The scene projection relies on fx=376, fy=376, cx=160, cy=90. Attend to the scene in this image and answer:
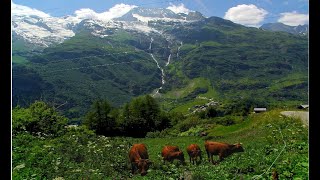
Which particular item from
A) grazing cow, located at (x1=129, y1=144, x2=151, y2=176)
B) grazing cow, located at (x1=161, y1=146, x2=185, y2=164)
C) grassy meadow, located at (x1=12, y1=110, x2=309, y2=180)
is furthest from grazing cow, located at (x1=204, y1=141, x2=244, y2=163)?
grazing cow, located at (x1=129, y1=144, x2=151, y2=176)

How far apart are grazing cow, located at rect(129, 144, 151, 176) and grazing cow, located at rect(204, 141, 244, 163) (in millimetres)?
1107

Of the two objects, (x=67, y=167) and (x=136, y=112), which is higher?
(x=136, y=112)

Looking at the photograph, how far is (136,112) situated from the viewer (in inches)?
316

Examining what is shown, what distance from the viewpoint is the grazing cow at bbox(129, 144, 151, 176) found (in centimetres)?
633

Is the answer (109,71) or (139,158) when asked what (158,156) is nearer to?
(139,158)

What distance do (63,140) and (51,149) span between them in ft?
1.87

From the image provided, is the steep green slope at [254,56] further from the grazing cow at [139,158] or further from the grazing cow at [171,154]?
the grazing cow at [139,158]

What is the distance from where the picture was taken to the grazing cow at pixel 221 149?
6582 millimetres

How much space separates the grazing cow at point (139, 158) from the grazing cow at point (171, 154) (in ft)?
1.00

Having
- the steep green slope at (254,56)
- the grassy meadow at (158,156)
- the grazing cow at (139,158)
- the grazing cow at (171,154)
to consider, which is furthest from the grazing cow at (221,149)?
the steep green slope at (254,56)

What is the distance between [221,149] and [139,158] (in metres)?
1.46

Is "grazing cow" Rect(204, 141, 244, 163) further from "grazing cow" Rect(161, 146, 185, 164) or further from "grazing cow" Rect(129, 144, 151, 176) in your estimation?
"grazing cow" Rect(129, 144, 151, 176)
